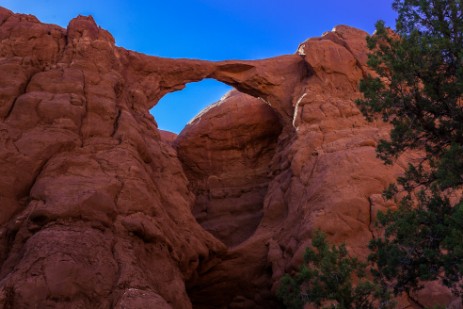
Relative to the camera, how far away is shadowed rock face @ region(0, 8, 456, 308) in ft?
39.5

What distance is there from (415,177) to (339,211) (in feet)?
18.2

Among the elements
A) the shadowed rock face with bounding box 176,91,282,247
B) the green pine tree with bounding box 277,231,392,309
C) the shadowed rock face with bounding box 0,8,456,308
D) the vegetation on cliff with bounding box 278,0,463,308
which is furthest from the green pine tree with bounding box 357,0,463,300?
the shadowed rock face with bounding box 176,91,282,247

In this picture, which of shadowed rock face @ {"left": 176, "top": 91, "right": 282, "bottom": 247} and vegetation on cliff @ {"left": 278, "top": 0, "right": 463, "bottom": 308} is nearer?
vegetation on cliff @ {"left": 278, "top": 0, "right": 463, "bottom": 308}

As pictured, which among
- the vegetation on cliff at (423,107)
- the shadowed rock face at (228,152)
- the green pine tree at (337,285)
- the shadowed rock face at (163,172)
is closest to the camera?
the vegetation on cliff at (423,107)

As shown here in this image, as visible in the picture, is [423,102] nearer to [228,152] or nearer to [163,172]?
[163,172]

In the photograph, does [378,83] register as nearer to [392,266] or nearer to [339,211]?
[392,266]

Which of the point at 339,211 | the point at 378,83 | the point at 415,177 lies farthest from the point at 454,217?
the point at 339,211

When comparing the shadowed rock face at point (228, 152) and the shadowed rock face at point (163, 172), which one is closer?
the shadowed rock face at point (163, 172)

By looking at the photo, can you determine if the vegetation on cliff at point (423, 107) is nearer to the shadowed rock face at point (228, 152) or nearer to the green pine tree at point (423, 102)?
the green pine tree at point (423, 102)

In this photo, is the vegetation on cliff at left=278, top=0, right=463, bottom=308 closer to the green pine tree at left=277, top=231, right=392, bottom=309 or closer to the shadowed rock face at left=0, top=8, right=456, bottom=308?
the green pine tree at left=277, top=231, right=392, bottom=309

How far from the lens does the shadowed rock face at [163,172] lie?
12.1 metres

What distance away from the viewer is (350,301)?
1134 cm

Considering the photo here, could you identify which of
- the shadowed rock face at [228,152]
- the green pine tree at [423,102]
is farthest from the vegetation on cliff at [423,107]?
the shadowed rock face at [228,152]

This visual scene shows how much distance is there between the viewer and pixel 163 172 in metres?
17.5
